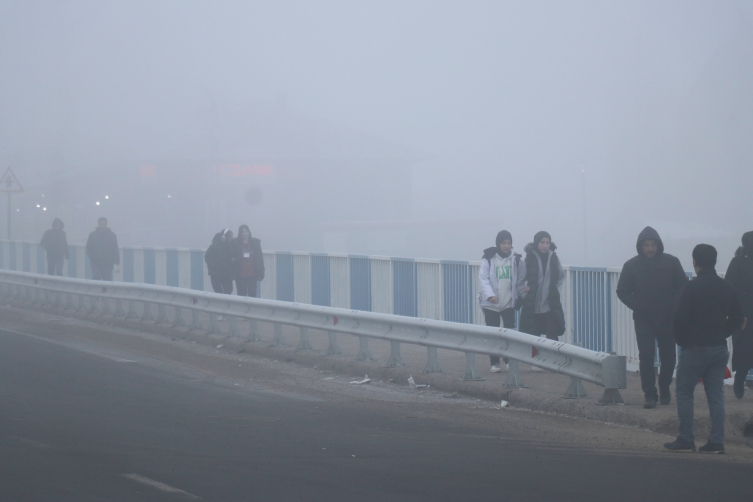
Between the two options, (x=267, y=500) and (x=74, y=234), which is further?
(x=74, y=234)

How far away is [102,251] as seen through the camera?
18.7 m

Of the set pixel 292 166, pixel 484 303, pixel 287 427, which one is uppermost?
pixel 292 166

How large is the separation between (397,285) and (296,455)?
25.3 feet

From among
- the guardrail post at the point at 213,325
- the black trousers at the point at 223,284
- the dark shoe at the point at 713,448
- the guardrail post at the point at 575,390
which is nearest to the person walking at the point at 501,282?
the guardrail post at the point at 575,390

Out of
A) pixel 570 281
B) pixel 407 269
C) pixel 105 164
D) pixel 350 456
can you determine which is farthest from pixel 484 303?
pixel 105 164

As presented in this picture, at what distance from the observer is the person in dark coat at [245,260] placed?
15.2 meters

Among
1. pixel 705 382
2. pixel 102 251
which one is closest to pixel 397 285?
pixel 705 382

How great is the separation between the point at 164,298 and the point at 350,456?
9.11 meters

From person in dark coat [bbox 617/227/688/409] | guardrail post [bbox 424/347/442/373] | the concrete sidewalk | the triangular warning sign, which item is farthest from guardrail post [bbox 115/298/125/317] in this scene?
person in dark coat [bbox 617/227/688/409]

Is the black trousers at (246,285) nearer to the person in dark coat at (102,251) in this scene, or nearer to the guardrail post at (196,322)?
the guardrail post at (196,322)

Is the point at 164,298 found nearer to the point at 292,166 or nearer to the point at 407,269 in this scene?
the point at 407,269

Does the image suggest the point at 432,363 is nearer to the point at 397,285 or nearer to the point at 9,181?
the point at 397,285

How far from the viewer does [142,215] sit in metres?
69.1

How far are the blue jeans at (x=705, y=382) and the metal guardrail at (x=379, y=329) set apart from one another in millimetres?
1129
